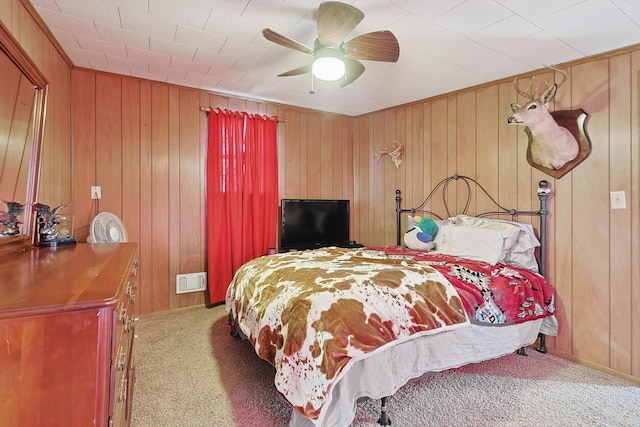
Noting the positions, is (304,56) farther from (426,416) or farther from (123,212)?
(426,416)

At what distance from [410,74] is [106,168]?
125 inches

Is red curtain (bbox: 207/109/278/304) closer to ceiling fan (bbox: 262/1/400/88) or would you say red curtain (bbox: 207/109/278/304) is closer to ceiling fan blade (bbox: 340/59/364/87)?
ceiling fan blade (bbox: 340/59/364/87)

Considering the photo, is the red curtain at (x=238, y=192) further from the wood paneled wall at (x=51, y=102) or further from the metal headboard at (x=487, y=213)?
the metal headboard at (x=487, y=213)

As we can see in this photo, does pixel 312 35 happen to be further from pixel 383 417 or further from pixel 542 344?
pixel 542 344

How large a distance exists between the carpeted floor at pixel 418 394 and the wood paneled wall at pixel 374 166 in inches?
21.0

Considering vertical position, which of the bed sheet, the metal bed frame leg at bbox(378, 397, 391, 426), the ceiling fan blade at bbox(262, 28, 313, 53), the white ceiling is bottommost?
the metal bed frame leg at bbox(378, 397, 391, 426)

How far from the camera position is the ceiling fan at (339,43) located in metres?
1.85

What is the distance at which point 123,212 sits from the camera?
333 centimetres

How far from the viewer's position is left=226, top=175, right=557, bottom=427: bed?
62.5 inches

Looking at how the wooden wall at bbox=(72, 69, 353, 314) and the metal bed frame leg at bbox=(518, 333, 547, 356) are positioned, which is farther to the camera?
the wooden wall at bbox=(72, 69, 353, 314)

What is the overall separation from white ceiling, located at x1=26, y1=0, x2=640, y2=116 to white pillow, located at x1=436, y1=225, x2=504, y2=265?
148cm

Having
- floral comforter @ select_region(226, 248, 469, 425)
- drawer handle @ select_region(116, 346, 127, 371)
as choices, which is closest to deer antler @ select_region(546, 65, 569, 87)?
floral comforter @ select_region(226, 248, 469, 425)

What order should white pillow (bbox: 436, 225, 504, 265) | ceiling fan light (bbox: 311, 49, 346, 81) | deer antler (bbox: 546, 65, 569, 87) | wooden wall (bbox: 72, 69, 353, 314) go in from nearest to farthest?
ceiling fan light (bbox: 311, 49, 346, 81) < deer antler (bbox: 546, 65, 569, 87) < white pillow (bbox: 436, 225, 504, 265) < wooden wall (bbox: 72, 69, 353, 314)

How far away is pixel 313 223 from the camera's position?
14.3ft
